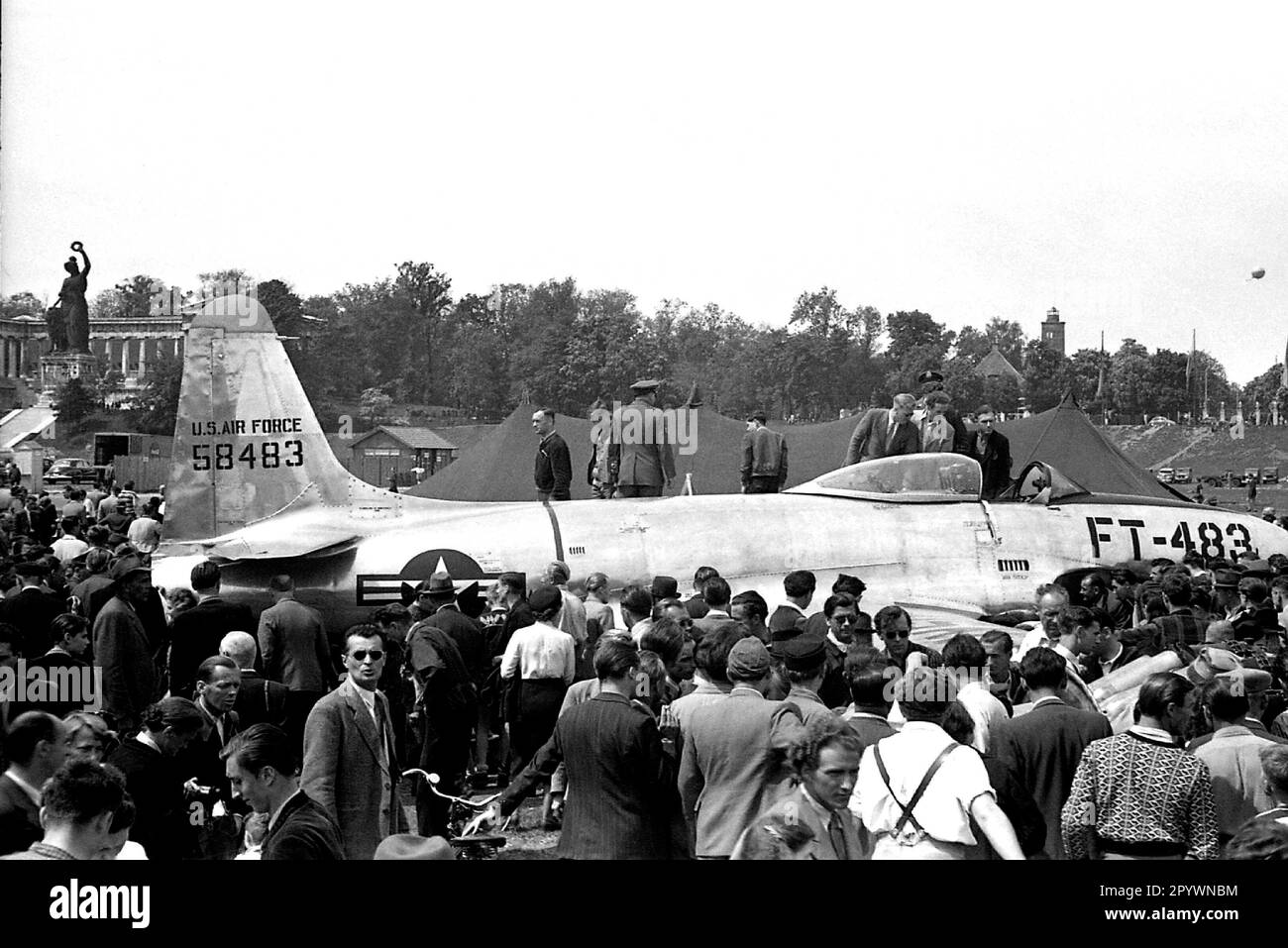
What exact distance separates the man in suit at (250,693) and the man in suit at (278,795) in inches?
79.2

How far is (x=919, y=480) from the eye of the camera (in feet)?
43.2

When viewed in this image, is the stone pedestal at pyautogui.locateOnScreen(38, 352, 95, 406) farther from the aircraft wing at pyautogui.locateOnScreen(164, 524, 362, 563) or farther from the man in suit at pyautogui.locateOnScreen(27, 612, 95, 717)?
the man in suit at pyautogui.locateOnScreen(27, 612, 95, 717)

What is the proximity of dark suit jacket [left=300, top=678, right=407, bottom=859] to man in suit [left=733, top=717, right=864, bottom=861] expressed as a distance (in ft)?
6.55

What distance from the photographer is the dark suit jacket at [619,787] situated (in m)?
5.34

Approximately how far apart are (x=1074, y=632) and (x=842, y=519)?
17.5 feet

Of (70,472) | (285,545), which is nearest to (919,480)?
(285,545)

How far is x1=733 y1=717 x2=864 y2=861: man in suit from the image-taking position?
14.7ft

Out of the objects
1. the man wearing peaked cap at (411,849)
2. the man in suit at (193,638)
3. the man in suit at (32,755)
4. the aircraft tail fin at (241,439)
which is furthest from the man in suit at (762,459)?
the man wearing peaked cap at (411,849)

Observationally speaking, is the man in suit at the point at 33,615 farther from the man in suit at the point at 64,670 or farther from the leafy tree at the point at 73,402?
the leafy tree at the point at 73,402

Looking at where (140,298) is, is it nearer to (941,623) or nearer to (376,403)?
(376,403)

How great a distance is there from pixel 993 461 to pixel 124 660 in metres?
9.38
